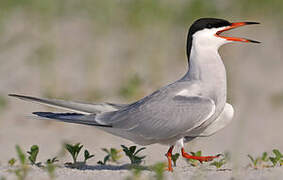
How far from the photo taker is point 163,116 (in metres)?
4.23

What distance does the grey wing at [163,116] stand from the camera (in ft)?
13.3

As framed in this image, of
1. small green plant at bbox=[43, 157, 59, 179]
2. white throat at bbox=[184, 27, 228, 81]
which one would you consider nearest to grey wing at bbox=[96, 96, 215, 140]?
white throat at bbox=[184, 27, 228, 81]

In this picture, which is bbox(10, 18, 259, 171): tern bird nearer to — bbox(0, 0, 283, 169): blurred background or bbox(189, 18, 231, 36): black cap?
bbox(189, 18, 231, 36): black cap

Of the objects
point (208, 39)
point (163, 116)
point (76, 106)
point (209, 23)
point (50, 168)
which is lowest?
point (50, 168)

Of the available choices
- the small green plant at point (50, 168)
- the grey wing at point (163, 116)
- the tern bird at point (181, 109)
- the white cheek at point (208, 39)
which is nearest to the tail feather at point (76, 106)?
the tern bird at point (181, 109)

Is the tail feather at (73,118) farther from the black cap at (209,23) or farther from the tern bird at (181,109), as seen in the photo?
the black cap at (209,23)

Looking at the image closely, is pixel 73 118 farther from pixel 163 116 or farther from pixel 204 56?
pixel 204 56

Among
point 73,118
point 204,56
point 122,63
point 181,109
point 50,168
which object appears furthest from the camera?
point 122,63

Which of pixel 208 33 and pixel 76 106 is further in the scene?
pixel 208 33

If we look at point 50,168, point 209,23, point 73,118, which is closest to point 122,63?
point 209,23

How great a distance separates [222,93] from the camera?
4.19m

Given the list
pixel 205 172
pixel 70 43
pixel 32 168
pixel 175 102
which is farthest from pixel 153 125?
pixel 70 43

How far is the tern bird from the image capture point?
162 inches

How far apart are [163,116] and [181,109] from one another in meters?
0.14
